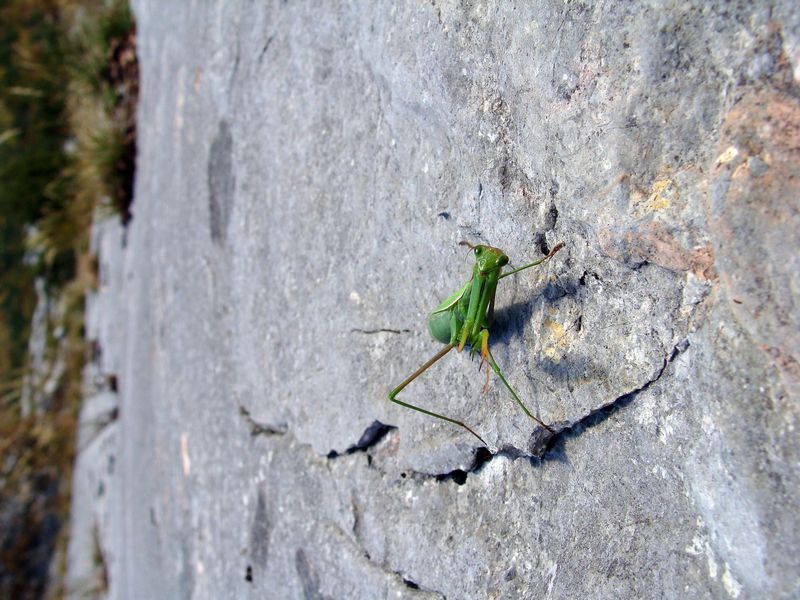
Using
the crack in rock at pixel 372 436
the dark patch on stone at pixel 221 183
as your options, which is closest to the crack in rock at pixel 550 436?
the crack in rock at pixel 372 436

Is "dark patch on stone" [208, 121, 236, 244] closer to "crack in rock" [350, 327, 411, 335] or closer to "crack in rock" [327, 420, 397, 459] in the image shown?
"crack in rock" [350, 327, 411, 335]

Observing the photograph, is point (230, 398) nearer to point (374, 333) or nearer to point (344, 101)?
point (374, 333)

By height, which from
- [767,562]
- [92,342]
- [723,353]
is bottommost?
[92,342]

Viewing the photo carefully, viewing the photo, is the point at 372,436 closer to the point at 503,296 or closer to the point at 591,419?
the point at 503,296

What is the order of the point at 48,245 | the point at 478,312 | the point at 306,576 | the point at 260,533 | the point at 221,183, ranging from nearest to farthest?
the point at 478,312
the point at 306,576
the point at 260,533
the point at 221,183
the point at 48,245

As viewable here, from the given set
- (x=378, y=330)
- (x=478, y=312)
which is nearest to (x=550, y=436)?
(x=478, y=312)

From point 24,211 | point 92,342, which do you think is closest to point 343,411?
point 92,342
